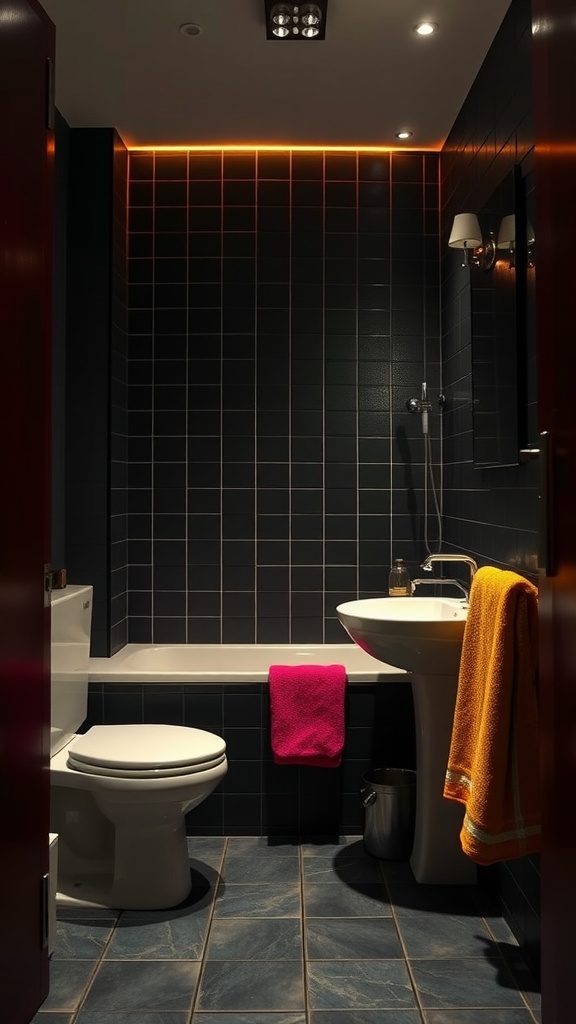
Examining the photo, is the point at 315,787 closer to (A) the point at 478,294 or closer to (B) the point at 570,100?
(A) the point at 478,294

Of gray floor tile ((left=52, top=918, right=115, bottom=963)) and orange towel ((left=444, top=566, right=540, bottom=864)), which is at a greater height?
orange towel ((left=444, top=566, right=540, bottom=864))

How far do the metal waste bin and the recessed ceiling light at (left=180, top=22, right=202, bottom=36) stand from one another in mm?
2513

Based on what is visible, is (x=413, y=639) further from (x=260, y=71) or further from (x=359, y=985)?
(x=260, y=71)

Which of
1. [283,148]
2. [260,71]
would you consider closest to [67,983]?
[260,71]

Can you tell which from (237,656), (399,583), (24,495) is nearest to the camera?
(24,495)

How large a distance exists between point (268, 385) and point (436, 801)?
1.91 metres

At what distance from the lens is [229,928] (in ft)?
8.32

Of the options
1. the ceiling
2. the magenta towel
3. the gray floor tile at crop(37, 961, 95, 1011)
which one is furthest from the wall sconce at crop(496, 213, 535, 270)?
the gray floor tile at crop(37, 961, 95, 1011)

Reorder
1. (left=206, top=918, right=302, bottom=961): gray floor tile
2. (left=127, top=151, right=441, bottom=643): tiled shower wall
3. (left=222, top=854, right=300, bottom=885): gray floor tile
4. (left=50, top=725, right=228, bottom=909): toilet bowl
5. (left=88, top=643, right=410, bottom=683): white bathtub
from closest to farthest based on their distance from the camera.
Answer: (left=206, top=918, right=302, bottom=961): gray floor tile → (left=50, top=725, right=228, bottom=909): toilet bowl → (left=222, top=854, right=300, bottom=885): gray floor tile → (left=88, top=643, right=410, bottom=683): white bathtub → (left=127, top=151, right=441, bottom=643): tiled shower wall

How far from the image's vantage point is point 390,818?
3047 mm

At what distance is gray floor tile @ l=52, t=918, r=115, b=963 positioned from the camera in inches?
94.1

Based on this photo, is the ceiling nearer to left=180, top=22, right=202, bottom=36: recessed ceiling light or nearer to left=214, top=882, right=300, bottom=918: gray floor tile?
left=180, top=22, right=202, bottom=36: recessed ceiling light

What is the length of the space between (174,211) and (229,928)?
286 centimetres

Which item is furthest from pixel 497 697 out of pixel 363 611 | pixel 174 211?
pixel 174 211
